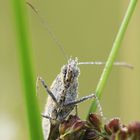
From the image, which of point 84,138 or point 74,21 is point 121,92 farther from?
point 84,138

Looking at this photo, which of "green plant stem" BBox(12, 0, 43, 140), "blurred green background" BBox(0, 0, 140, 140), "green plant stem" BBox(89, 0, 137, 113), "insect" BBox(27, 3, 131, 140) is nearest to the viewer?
"green plant stem" BBox(12, 0, 43, 140)

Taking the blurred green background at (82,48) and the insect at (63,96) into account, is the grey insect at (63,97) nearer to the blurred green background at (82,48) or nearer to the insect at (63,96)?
the insect at (63,96)

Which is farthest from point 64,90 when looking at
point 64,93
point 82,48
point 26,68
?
point 82,48

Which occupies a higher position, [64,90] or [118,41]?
[64,90]

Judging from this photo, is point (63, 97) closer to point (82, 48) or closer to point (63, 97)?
point (63, 97)

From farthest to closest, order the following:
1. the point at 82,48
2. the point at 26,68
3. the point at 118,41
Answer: the point at 82,48, the point at 118,41, the point at 26,68

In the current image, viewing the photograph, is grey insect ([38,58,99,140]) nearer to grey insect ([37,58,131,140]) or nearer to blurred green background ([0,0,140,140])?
grey insect ([37,58,131,140])

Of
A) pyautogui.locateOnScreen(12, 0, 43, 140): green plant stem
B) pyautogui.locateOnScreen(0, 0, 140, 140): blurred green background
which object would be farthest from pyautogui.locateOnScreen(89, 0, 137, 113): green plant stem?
pyautogui.locateOnScreen(0, 0, 140, 140): blurred green background
